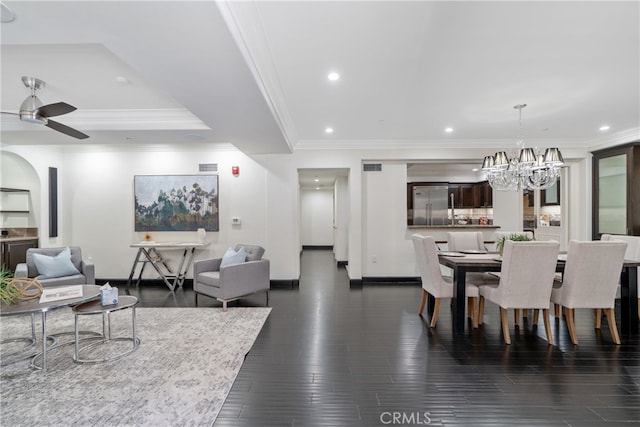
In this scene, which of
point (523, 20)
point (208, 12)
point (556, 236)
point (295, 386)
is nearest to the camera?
point (208, 12)

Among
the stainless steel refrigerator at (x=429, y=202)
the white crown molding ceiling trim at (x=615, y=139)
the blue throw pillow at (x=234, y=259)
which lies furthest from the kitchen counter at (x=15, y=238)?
the white crown molding ceiling trim at (x=615, y=139)

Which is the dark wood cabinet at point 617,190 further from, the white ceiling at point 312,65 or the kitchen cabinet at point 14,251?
the kitchen cabinet at point 14,251

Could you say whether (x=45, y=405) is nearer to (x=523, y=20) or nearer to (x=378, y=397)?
(x=378, y=397)

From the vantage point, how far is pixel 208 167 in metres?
Result: 6.02

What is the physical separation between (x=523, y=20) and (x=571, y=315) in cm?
290

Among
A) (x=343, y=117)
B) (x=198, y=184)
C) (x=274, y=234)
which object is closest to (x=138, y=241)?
(x=198, y=184)

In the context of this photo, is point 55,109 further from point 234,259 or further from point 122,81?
point 234,259

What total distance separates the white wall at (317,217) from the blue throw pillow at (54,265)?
27.1 ft

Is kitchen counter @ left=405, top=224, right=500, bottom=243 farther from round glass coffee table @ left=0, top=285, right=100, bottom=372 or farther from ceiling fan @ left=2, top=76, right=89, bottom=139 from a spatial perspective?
ceiling fan @ left=2, top=76, right=89, bottom=139

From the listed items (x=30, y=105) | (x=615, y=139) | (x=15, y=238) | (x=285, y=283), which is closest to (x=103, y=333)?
(x=30, y=105)

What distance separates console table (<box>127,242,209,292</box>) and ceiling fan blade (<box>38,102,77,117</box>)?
295cm

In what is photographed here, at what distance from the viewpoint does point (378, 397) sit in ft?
7.59

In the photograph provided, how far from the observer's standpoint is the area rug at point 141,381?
2.10m

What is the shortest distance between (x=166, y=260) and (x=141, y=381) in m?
3.78
